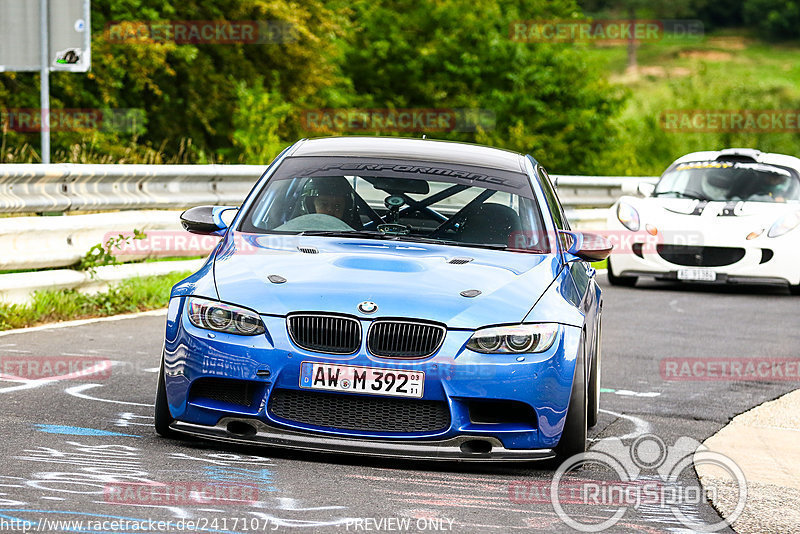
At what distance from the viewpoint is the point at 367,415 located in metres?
5.80

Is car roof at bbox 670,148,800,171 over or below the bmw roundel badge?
below

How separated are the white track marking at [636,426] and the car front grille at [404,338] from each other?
1.70 metres

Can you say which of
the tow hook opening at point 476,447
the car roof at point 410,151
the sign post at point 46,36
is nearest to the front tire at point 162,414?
the tow hook opening at point 476,447

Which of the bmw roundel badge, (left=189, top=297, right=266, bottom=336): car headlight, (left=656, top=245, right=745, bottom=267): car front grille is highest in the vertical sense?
the bmw roundel badge

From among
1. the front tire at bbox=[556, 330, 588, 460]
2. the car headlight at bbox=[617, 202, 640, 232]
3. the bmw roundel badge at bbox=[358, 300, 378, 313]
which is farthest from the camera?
the car headlight at bbox=[617, 202, 640, 232]

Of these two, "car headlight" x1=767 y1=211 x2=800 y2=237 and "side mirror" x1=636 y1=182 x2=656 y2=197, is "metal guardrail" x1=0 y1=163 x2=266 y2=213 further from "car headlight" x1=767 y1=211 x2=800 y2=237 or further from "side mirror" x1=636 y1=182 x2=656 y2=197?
"car headlight" x1=767 y1=211 x2=800 y2=237

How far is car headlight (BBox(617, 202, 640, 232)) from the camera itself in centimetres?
1533

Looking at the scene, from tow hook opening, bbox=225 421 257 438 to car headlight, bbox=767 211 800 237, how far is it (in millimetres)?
10004

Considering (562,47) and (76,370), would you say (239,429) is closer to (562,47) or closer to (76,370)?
(76,370)

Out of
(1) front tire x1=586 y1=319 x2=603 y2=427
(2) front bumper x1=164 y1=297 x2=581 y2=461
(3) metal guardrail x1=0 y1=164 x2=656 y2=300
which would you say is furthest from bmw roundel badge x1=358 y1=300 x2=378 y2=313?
(3) metal guardrail x1=0 y1=164 x2=656 y2=300

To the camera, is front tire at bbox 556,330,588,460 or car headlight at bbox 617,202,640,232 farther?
car headlight at bbox 617,202,640,232

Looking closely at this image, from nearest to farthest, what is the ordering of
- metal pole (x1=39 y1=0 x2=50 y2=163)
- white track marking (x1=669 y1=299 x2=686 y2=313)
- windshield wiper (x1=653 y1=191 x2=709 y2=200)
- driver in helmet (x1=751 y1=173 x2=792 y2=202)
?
metal pole (x1=39 y1=0 x2=50 y2=163) → white track marking (x1=669 y1=299 x2=686 y2=313) → driver in helmet (x1=751 y1=173 x2=792 y2=202) → windshield wiper (x1=653 y1=191 x2=709 y2=200)

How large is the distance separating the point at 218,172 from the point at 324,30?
2070 cm

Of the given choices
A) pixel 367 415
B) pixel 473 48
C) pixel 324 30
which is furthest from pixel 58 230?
pixel 473 48
